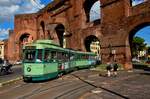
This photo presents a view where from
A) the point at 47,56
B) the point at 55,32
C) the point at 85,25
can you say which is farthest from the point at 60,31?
the point at 47,56

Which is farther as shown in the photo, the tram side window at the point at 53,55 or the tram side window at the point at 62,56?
the tram side window at the point at 62,56

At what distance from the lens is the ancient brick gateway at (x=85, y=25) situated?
3431 centimetres

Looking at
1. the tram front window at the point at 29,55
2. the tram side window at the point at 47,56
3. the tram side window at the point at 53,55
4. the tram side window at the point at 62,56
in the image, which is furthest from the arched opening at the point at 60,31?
the tram front window at the point at 29,55

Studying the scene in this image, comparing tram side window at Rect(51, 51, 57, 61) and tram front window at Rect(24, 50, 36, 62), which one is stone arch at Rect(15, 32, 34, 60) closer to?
tram side window at Rect(51, 51, 57, 61)

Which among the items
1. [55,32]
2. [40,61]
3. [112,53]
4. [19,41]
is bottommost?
[40,61]

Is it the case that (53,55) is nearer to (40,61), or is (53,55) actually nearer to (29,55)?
(40,61)

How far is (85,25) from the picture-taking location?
43.9 metres

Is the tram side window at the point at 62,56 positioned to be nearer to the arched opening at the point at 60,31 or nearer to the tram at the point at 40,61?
the tram at the point at 40,61

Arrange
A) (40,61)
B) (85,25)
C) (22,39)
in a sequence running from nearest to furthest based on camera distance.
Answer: (40,61)
(85,25)
(22,39)

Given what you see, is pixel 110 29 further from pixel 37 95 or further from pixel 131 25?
pixel 37 95

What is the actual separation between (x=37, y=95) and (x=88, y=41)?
30787mm

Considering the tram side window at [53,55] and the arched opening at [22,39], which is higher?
the arched opening at [22,39]

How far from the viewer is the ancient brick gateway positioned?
3431 cm

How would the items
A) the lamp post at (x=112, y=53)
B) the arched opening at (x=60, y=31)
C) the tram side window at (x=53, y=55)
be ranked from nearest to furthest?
1. the tram side window at (x=53, y=55)
2. the lamp post at (x=112, y=53)
3. the arched opening at (x=60, y=31)
